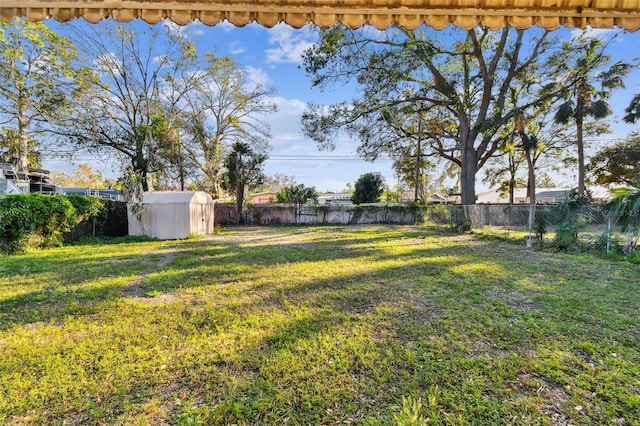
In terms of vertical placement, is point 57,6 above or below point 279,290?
above

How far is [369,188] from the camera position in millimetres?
25922

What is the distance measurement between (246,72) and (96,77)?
955 cm

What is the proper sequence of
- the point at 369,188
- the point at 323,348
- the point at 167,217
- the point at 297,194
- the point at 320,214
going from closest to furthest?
the point at 323,348, the point at 167,217, the point at 320,214, the point at 297,194, the point at 369,188

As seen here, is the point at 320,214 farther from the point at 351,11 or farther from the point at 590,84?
the point at 351,11

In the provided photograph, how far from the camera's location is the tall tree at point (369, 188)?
84.9 feet

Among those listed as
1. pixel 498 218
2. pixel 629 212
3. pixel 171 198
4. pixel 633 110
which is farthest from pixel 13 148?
pixel 633 110

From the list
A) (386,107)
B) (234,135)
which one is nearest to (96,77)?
(234,135)

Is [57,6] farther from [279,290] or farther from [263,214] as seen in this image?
[263,214]

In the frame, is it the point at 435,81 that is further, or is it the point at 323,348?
the point at 435,81

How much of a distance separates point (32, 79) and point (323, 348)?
2028 centimetres

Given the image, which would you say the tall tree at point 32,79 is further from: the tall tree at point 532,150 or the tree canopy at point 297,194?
the tall tree at point 532,150

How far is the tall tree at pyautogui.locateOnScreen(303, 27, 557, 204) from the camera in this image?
12805mm

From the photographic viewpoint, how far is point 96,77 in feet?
52.7

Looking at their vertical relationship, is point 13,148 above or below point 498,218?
above
